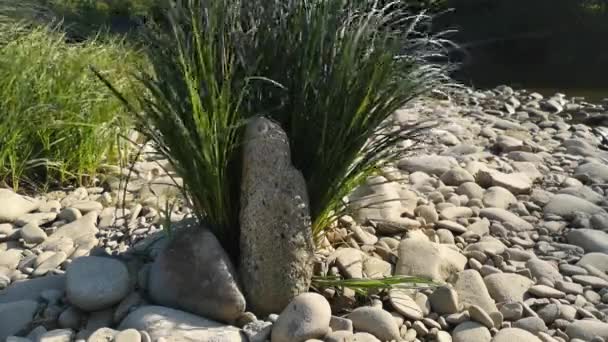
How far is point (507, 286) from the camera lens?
3240mm

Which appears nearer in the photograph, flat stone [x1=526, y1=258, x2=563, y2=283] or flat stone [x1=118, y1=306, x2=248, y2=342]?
flat stone [x1=118, y1=306, x2=248, y2=342]

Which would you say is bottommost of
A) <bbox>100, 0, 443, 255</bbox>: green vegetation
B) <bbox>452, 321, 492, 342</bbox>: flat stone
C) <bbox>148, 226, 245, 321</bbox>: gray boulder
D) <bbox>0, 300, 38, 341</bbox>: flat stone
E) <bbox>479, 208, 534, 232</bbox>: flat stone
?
<bbox>479, 208, 534, 232</bbox>: flat stone

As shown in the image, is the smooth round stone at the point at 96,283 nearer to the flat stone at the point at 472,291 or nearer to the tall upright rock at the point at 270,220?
the tall upright rock at the point at 270,220

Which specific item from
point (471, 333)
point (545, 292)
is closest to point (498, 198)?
point (545, 292)

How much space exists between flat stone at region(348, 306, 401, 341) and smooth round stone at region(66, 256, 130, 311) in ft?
2.90

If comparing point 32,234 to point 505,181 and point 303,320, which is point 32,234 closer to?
point 303,320

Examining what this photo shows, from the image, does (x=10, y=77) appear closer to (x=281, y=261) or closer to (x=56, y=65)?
(x=56, y=65)

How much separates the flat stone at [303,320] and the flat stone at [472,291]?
2.47ft

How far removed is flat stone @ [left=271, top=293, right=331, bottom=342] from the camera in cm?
250

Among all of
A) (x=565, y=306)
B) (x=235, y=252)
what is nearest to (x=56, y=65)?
(x=235, y=252)

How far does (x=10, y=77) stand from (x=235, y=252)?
7.71 ft

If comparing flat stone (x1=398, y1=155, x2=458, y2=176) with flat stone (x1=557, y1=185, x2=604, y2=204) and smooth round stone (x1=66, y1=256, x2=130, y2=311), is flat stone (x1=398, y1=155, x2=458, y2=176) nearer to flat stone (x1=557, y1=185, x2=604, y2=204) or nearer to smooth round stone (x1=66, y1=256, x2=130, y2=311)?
flat stone (x1=557, y1=185, x2=604, y2=204)

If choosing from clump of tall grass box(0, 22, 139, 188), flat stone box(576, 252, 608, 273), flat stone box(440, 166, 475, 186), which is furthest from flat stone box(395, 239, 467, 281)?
clump of tall grass box(0, 22, 139, 188)

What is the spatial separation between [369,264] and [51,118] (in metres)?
2.29
